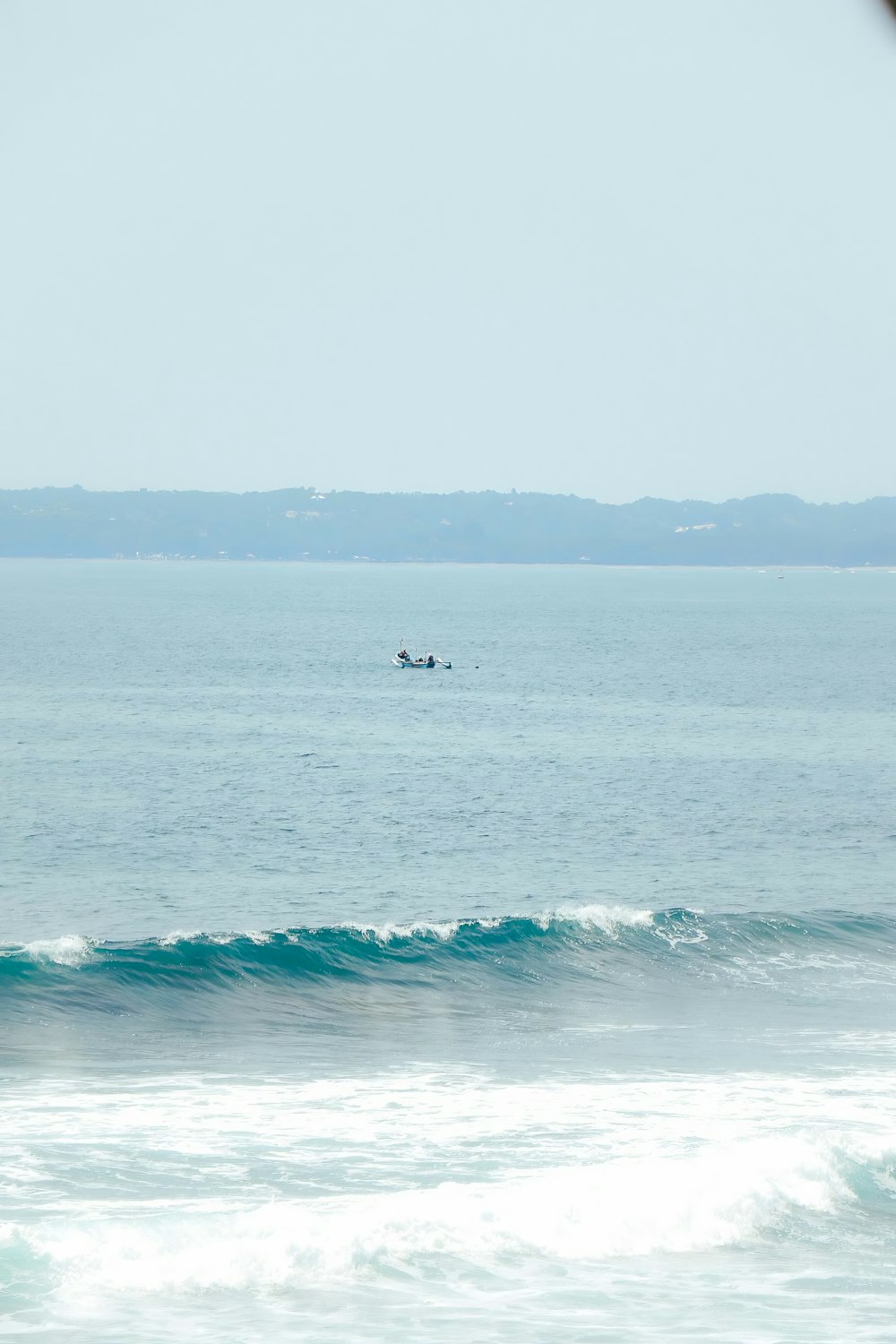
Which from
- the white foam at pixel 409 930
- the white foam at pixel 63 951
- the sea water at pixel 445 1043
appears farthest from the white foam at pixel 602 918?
the white foam at pixel 63 951

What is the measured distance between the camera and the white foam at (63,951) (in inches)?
1341

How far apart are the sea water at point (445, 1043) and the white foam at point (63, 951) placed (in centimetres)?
16

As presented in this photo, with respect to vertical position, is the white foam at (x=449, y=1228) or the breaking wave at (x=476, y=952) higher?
the white foam at (x=449, y=1228)

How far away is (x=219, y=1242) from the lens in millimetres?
18672

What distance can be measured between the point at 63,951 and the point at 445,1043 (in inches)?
423

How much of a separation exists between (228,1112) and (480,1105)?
4.31 metres

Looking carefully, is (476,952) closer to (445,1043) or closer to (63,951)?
(445,1043)

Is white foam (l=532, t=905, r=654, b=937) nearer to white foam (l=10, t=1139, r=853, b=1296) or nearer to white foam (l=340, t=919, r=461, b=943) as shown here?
white foam (l=340, t=919, r=461, b=943)

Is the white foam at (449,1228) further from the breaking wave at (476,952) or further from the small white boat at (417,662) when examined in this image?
the small white boat at (417,662)

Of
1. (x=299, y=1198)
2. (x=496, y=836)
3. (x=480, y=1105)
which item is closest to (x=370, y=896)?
(x=496, y=836)

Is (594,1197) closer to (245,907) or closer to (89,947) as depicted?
(89,947)

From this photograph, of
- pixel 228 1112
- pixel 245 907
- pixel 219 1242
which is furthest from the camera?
pixel 245 907

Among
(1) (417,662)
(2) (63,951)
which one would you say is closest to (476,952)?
(2) (63,951)

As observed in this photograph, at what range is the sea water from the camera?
1795 cm
